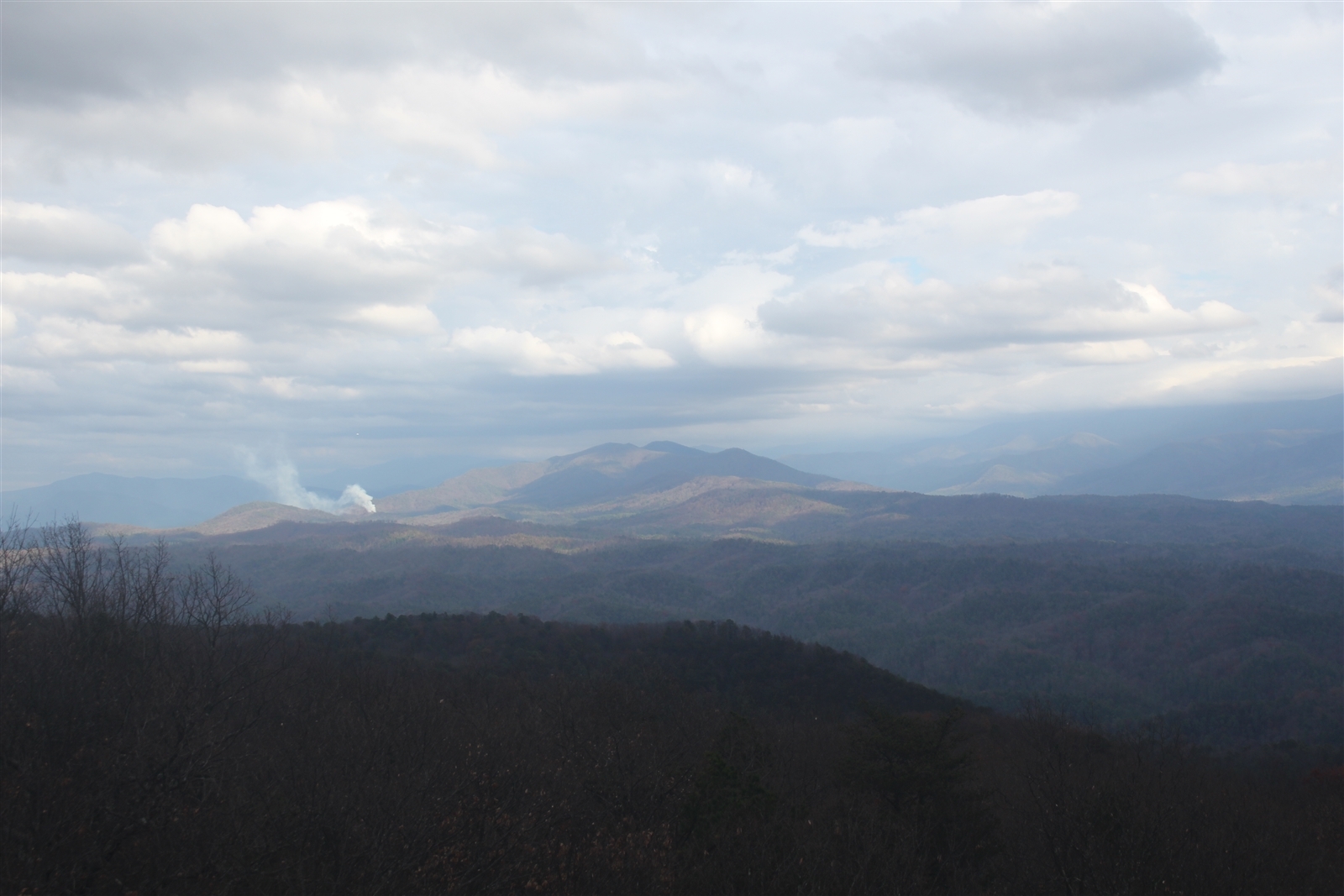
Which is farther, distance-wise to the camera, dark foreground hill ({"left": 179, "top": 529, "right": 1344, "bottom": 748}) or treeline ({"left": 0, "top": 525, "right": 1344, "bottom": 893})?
dark foreground hill ({"left": 179, "top": 529, "right": 1344, "bottom": 748})

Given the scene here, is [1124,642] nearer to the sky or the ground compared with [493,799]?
nearer to the ground

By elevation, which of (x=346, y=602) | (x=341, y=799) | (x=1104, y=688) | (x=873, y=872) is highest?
(x=341, y=799)

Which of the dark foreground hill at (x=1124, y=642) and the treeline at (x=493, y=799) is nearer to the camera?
the treeline at (x=493, y=799)

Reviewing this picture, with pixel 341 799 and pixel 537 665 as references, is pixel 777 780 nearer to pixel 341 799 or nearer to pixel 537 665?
pixel 341 799

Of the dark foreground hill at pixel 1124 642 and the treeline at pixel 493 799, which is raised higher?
the treeline at pixel 493 799

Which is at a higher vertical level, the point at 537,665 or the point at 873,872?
the point at 873,872

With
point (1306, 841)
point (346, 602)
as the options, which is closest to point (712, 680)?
point (1306, 841)

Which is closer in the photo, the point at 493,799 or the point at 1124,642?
the point at 493,799

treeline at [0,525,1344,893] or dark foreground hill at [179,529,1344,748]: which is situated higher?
treeline at [0,525,1344,893]
